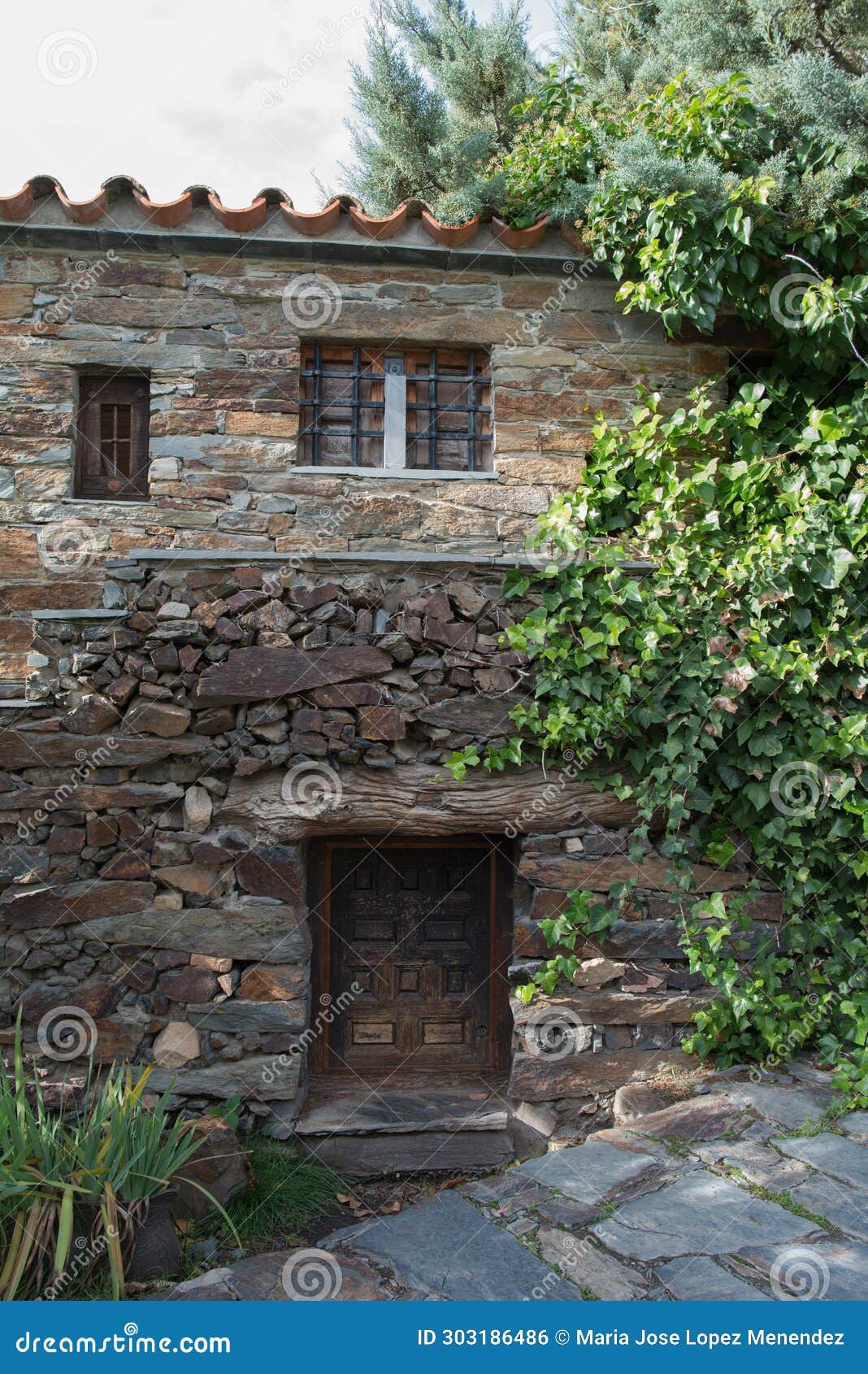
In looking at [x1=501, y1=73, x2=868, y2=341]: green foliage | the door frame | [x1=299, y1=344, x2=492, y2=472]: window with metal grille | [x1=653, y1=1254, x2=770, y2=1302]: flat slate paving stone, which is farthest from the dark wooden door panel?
[x1=501, y1=73, x2=868, y2=341]: green foliage

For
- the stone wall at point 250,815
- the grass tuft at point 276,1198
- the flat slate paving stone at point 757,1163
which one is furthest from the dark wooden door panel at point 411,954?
the flat slate paving stone at point 757,1163

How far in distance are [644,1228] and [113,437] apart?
4.05 metres

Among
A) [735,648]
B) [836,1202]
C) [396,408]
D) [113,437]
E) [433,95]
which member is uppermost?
[433,95]

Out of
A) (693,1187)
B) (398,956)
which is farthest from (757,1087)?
(398,956)

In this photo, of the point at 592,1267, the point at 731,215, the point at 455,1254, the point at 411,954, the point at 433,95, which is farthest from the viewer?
the point at 433,95

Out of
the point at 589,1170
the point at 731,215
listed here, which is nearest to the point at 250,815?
the point at 589,1170

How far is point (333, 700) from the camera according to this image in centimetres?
398

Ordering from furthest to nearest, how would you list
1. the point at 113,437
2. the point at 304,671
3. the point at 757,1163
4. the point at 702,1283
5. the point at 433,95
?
1. the point at 433,95
2. the point at 113,437
3. the point at 304,671
4. the point at 757,1163
5. the point at 702,1283

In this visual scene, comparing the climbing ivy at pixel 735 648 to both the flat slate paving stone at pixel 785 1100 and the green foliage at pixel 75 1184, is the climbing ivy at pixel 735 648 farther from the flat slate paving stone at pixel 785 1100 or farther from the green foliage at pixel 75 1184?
the green foliage at pixel 75 1184

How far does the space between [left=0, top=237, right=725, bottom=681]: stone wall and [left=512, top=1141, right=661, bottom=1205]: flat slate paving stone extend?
267 cm

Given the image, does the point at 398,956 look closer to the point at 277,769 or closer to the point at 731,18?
the point at 277,769

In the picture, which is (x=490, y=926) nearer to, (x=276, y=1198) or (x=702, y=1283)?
(x=276, y=1198)

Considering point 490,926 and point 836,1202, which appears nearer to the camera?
point 836,1202

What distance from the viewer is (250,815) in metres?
3.99
